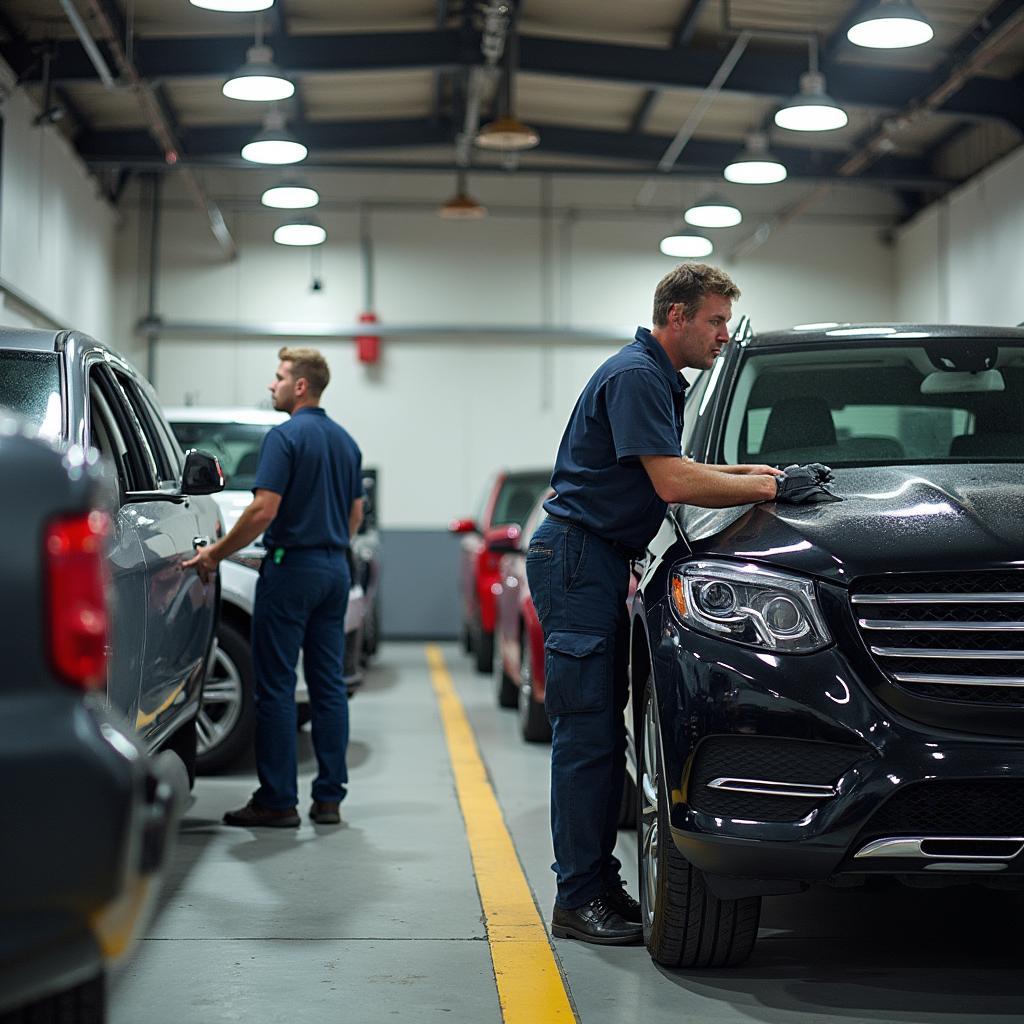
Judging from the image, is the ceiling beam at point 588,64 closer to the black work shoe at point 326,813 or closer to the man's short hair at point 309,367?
the man's short hair at point 309,367

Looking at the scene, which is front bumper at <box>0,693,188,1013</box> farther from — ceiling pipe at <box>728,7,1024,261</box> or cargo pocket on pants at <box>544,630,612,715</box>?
ceiling pipe at <box>728,7,1024,261</box>

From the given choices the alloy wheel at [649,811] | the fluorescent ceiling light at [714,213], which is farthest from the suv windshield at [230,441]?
the fluorescent ceiling light at [714,213]

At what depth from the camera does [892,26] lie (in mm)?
9586

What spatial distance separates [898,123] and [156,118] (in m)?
6.99

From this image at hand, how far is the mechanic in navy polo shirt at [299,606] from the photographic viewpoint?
6.37 m

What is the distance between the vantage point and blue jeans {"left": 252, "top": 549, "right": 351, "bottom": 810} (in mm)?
6387

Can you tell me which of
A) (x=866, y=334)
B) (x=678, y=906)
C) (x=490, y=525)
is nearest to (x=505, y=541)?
(x=866, y=334)

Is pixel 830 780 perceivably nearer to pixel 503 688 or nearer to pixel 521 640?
pixel 521 640

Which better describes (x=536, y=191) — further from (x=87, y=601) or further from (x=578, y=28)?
(x=87, y=601)

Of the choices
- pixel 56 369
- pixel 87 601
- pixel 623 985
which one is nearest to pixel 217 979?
pixel 623 985

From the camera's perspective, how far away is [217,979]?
4215 millimetres

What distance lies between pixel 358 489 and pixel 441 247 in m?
13.4

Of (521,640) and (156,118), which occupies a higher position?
(156,118)

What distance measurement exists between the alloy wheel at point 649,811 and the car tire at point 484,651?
9021mm
